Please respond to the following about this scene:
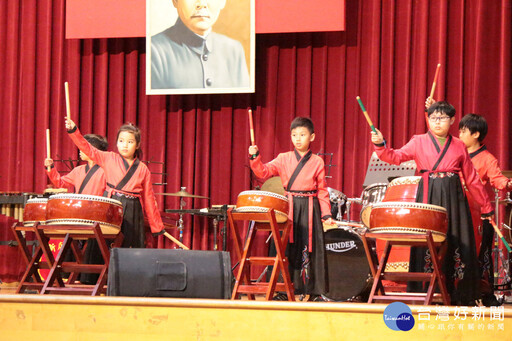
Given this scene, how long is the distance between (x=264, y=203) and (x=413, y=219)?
88 cm

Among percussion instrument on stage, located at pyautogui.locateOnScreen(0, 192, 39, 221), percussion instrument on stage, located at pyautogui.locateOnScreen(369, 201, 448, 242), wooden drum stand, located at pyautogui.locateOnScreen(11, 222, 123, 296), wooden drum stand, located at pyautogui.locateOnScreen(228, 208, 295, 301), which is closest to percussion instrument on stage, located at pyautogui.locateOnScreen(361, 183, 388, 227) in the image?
wooden drum stand, located at pyautogui.locateOnScreen(228, 208, 295, 301)

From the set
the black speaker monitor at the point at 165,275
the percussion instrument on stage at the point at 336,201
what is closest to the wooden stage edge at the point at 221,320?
the black speaker monitor at the point at 165,275

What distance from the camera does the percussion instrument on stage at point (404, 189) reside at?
4.37m

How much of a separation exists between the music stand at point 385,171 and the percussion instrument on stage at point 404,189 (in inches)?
32.9

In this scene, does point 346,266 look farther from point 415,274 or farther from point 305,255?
point 415,274

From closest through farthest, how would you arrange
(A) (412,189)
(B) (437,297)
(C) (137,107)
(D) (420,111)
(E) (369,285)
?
(B) (437,297) < (A) (412,189) < (E) (369,285) < (D) (420,111) < (C) (137,107)

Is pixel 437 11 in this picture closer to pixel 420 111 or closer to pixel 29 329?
pixel 420 111

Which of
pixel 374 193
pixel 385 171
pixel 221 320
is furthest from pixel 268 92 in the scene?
pixel 221 320

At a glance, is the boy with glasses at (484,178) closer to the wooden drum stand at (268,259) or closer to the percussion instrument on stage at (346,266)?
the percussion instrument on stage at (346,266)

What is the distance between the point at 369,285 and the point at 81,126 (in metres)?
3.56

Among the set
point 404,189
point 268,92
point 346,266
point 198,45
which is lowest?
point 346,266

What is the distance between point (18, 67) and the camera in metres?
7.36

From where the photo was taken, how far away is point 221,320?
268cm

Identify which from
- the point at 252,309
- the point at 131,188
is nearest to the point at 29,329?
the point at 252,309
